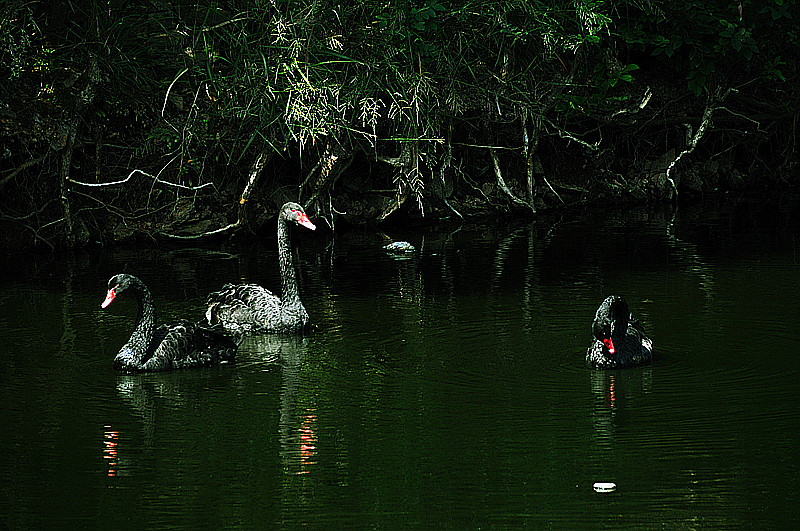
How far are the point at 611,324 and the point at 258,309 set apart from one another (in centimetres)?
364

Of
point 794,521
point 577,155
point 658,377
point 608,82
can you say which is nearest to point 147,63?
point 608,82

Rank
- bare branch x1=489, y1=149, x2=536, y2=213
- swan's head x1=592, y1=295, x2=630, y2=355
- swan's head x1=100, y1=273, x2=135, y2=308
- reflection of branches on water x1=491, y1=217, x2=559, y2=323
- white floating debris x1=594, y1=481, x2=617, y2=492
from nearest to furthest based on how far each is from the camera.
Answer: white floating debris x1=594, y1=481, x2=617, y2=492 → swan's head x1=592, y1=295, x2=630, y2=355 → swan's head x1=100, y1=273, x2=135, y2=308 → reflection of branches on water x1=491, y1=217, x2=559, y2=323 → bare branch x1=489, y1=149, x2=536, y2=213

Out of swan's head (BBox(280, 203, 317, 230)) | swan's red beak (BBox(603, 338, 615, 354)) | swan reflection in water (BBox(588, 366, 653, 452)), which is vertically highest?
swan's head (BBox(280, 203, 317, 230))

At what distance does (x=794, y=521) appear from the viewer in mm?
6336

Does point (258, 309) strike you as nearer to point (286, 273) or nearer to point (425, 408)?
point (286, 273)

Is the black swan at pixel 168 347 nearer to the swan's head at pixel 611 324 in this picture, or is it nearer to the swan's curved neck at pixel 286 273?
the swan's curved neck at pixel 286 273

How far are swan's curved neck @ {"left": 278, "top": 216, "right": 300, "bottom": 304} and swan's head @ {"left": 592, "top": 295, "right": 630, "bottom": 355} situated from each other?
123 inches

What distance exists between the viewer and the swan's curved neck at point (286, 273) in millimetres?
11922

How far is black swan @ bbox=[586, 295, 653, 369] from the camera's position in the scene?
968 cm

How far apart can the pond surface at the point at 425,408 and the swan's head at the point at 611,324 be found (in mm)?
244

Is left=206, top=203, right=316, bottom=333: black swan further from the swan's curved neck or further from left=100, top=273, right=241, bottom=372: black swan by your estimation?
left=100, top=273, right=241, bottom=372: black swan

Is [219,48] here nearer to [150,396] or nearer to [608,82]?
[608,82]

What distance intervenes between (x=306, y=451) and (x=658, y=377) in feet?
9.80

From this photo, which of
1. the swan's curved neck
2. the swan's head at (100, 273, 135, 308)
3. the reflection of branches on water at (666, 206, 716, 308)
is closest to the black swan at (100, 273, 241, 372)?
the swan's head at (100, 273, 135, 308)
